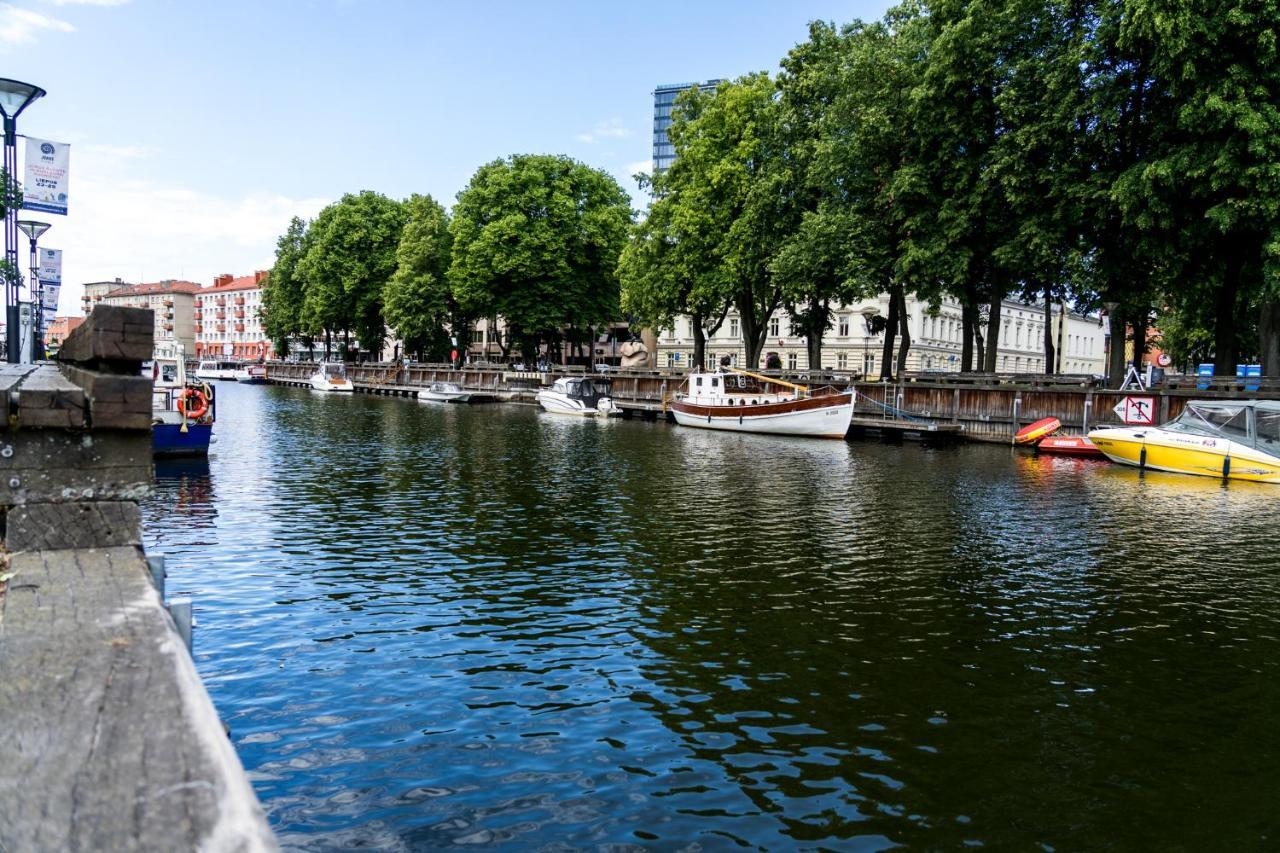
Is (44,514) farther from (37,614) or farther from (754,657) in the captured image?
(754,657)

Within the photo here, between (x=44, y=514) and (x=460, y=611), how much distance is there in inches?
286

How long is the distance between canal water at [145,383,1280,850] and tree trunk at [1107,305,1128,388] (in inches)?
802

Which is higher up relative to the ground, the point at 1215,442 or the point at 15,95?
the point at 15,95

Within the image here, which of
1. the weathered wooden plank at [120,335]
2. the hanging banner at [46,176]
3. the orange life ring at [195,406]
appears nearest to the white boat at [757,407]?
the orange life ring at [195,406]

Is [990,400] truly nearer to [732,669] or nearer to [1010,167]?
[1010,167]

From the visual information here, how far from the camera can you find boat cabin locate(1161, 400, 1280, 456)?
100ft

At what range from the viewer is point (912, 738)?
822 centimetres

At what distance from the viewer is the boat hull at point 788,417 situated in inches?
1695

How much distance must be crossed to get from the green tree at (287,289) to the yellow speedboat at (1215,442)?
94.9 meters

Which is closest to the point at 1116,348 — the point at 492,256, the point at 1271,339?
the point at 1271,339

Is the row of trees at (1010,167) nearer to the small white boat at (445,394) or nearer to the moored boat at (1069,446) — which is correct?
the moored boat at (1069,446)

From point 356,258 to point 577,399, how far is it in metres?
45.6

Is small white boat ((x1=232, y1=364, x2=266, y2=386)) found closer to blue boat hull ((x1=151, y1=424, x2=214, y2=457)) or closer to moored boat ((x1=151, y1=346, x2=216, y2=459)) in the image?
moored boat ((x1=151, y1=346, x2=216, y2=459))

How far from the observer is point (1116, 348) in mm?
40625
